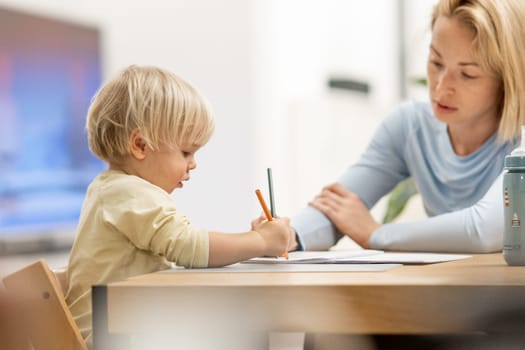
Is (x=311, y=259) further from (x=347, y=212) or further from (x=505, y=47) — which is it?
(x=505, y=47)

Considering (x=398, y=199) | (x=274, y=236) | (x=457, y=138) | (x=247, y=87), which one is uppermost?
(x=247, y=87)

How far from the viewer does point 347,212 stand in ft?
6.00

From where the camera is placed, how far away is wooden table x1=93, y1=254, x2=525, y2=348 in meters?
0.99

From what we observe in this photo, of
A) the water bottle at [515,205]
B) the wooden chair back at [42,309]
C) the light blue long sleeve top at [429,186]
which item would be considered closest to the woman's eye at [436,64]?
the light blue long sleeve top at [429,186]

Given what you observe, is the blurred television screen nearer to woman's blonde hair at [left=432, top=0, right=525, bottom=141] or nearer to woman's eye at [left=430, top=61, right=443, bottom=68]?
woman's eye at [left=430, top=61, right=443, bottom=68]

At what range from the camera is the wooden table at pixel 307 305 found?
3.24ft

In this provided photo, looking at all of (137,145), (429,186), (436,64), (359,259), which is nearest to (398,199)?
(429,186)

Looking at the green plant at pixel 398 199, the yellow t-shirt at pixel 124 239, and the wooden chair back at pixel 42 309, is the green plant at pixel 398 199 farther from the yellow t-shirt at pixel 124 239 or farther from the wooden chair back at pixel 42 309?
the wooden chair back at pixel 42 309

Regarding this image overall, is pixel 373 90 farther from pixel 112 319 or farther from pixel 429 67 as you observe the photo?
pixel 112 319

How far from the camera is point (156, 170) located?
4.66 feet

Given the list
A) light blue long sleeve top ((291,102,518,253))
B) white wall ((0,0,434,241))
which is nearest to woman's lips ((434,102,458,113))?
light blue long sleeve top ((291,102,518,253))

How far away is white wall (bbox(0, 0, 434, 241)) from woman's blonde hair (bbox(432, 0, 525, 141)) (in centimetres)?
278

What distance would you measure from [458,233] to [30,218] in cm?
262

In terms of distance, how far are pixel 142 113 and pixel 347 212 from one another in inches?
23.1
